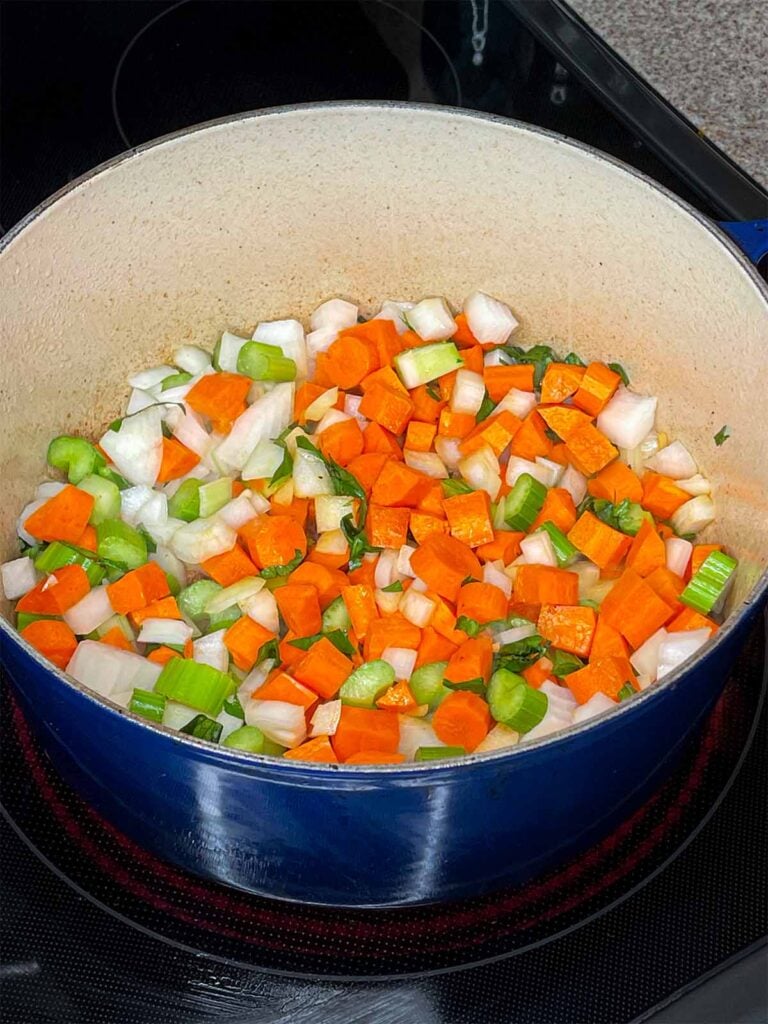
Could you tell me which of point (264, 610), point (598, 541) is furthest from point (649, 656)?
point (264, 610)

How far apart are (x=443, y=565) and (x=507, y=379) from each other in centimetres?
26

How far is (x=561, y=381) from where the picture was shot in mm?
1249

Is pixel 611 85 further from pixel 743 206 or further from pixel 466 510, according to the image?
pixel 466 510

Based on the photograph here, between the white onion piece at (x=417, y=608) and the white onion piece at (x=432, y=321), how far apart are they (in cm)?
33

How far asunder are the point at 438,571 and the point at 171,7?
901mm

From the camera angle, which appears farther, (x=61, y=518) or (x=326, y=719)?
(x=61, y=518)

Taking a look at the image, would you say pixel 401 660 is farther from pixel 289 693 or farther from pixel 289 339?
pixel 289 339

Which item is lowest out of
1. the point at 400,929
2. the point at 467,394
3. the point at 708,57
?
the point at 400,929

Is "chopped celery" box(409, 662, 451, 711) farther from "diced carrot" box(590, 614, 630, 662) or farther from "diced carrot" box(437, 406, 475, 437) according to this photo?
"diced carrot" box(437, 406, 475, 437)

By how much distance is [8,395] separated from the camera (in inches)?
43.3

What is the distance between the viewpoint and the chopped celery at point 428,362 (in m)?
1.24

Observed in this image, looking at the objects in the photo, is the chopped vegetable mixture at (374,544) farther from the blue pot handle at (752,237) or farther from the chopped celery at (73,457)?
the blue pot handle at (752,237)

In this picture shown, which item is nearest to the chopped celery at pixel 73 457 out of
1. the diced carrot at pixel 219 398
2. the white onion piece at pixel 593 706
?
the diced carrot at pixel 219 398

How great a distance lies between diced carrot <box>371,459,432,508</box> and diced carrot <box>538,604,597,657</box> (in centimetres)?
19
